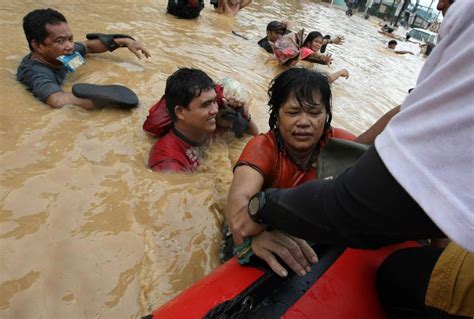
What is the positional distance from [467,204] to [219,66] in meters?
4.78

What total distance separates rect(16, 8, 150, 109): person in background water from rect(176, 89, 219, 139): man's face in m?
0.96

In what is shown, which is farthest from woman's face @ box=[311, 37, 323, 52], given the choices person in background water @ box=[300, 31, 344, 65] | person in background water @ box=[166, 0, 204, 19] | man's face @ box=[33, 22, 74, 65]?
man's face @ box=[33, 22, 74, 65]

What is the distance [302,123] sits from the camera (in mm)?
1878

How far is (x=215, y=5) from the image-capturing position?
9.14 meters

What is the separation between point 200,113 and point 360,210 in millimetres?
2000

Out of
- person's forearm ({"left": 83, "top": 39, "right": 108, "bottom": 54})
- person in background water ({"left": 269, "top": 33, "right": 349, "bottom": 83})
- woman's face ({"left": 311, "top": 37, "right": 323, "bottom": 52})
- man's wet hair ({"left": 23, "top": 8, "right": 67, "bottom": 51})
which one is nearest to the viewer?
man's wet hair ({"left": 23, "top": 8, "right": 67, "bottom": 51})

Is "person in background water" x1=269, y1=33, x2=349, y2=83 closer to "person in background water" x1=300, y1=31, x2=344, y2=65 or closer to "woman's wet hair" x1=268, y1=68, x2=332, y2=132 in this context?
"person in background water" x1=300, y1=31, x2=344, y2=65

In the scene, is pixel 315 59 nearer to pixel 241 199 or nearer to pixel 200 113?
pixel 200 113

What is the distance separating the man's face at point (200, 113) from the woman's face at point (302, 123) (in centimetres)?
90

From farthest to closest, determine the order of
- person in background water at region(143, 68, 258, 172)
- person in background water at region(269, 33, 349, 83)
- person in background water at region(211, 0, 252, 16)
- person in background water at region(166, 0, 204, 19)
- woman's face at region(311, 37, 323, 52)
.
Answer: person in background water at region(211, 0, 252, 16)
person in background water at region(166, 0, 204, 19)
woman's face at region(311, 37, 323, 52)
person in background water at region(269, 33, 349, 83)
person in background water at region(143, 68, 258, 172)

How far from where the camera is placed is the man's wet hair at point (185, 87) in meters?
2.66

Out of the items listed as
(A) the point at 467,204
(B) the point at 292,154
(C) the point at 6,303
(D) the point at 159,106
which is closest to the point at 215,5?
(D) the point at 159,106

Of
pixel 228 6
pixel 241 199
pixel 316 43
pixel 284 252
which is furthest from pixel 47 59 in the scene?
pixel 228 6

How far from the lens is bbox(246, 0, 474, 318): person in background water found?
667 mm
